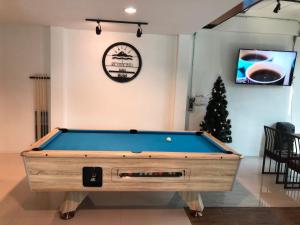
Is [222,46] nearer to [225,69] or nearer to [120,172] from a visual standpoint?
[225,69]

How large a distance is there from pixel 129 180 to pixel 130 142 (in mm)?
601

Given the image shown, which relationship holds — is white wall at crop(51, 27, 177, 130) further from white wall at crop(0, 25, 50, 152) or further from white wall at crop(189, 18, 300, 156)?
white wall at crop(189, 18, 300, 156)

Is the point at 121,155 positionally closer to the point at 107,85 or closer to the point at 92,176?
the point at 92,176

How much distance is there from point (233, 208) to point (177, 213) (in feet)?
2.42

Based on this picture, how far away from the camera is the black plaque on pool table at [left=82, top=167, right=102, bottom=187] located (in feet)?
8.27

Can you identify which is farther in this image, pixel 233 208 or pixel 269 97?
pixel 269 97

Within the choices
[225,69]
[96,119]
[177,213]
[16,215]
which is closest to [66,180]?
[16,215]

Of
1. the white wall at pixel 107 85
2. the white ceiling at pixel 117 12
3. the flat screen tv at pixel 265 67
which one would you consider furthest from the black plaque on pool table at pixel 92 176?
the flat screen tv at pixel 265 67

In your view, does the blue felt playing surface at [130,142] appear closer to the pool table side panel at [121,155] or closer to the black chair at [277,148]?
the pool table side panel at [121,155]

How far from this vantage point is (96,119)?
16.1 feet

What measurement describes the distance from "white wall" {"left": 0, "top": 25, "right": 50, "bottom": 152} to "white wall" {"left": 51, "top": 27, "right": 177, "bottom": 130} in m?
0.40

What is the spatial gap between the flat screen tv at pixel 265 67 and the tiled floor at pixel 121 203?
2.07 meters

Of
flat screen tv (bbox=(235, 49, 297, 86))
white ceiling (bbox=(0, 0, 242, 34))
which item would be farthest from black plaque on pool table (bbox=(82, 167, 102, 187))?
flat screen tv (bbox=(235, 49, 297, 86))

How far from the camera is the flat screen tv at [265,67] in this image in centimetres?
502
